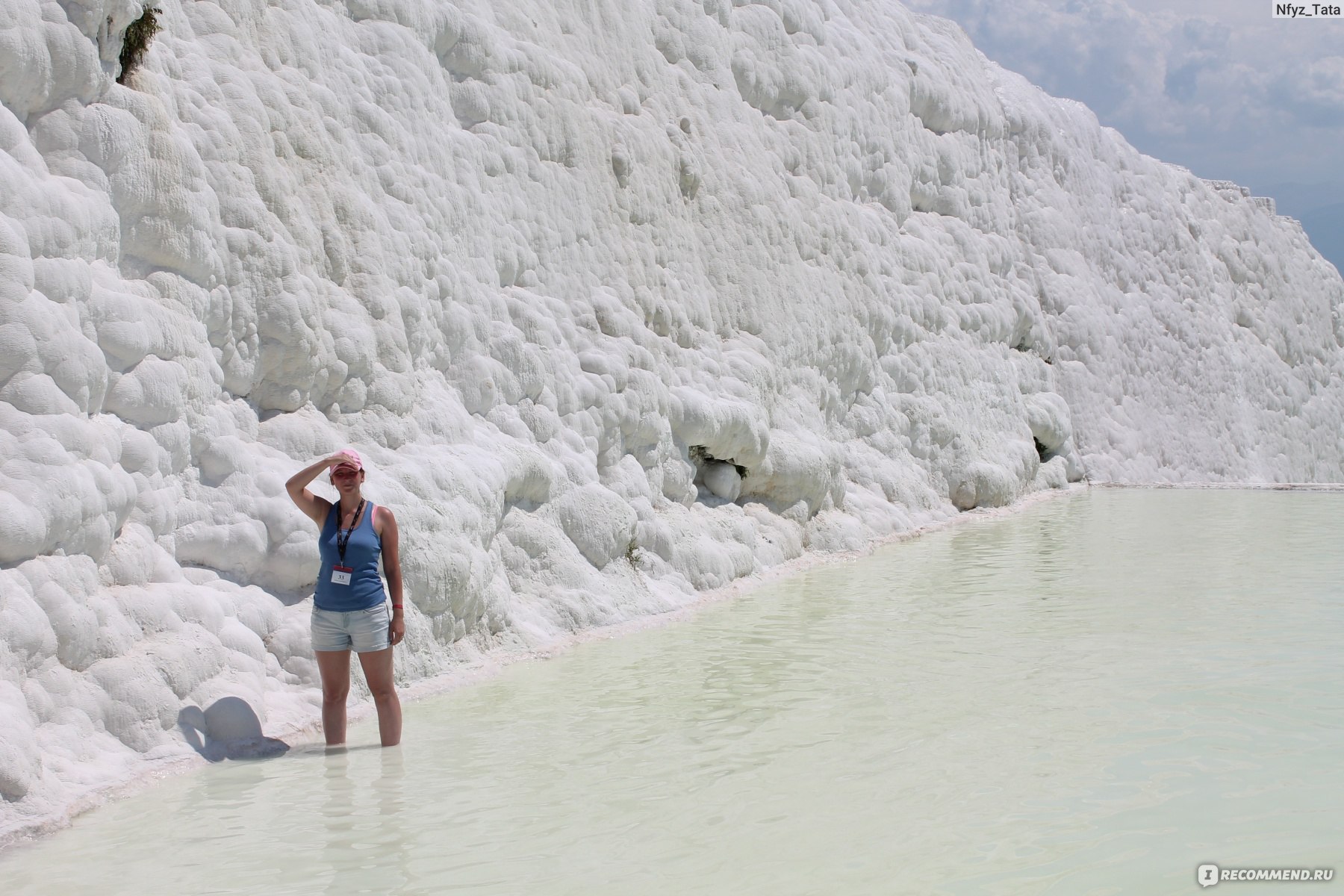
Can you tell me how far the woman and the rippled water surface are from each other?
0.74 ft

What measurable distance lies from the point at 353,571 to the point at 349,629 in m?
0.27

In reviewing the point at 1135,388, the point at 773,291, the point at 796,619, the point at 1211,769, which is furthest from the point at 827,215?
the point at 1211,769

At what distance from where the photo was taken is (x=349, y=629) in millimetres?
5469

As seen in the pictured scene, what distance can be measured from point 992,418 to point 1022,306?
2389mm

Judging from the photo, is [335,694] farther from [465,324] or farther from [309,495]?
[465,324]

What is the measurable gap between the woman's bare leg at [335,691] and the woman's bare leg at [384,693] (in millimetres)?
106

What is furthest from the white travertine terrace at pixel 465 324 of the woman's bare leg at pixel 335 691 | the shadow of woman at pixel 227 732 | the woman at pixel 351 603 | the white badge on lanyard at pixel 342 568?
the white badge on lanyard at pixel 342 568

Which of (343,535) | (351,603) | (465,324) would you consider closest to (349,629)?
(351,603)

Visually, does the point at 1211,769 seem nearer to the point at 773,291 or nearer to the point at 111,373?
the point at 111,373

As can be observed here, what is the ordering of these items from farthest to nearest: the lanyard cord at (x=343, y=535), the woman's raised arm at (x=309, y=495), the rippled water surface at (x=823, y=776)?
the woman's raised arm at (x=309, y=495) → the lanyard cord at (x=343, y=535) → the rippled water surface at (x=823, y=776)

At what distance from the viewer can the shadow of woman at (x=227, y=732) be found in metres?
5.28

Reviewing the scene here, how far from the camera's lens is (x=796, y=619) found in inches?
325

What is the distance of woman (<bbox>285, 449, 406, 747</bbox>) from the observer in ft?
17.7

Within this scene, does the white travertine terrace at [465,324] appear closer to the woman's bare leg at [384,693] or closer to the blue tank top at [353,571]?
the woman's bare leg at [384,693]
